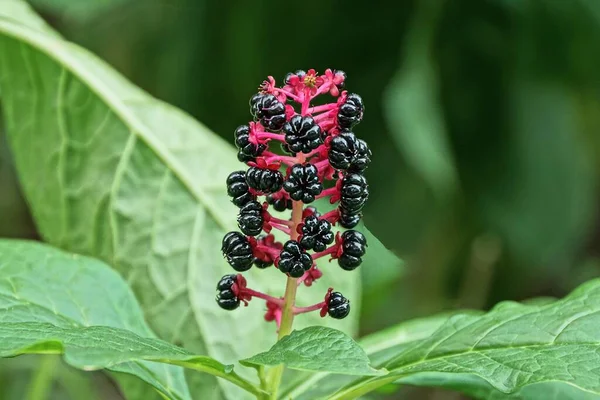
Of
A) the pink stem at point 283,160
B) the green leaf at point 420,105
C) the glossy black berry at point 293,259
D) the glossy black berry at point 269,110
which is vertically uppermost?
the green leaf at point 420,105

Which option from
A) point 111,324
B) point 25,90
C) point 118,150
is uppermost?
point 25,90

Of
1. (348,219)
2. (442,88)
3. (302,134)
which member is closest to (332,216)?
(348,219)

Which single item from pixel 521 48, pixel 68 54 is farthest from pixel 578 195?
pixel 68 54

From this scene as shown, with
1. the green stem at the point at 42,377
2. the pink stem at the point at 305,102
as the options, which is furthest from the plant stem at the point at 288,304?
the green stem at the point at 42,377

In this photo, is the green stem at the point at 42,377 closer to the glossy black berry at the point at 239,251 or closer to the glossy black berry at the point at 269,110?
the glossy black berry at the point at 239,251

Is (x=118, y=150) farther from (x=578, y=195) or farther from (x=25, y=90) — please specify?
(x=578, y=195)

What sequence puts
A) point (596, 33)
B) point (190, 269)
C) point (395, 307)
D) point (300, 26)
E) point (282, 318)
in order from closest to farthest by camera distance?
point (282, 318) < point (190, 269) < point (596, 33) < point (300, 26) < point (395, 307)
